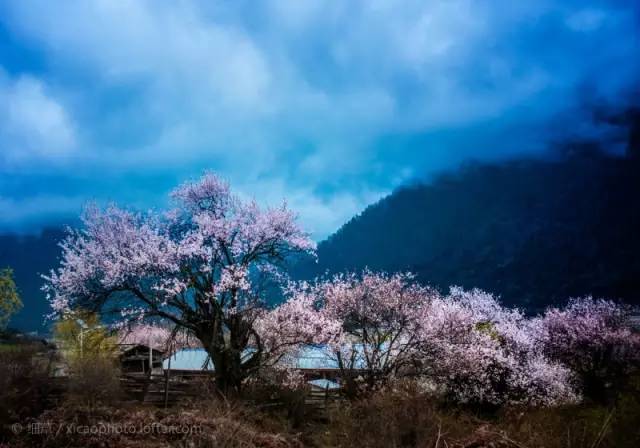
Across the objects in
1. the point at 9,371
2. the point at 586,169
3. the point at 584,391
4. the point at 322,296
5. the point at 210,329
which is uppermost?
the point at 586,169

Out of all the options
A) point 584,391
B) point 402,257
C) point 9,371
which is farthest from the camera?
point 402,257

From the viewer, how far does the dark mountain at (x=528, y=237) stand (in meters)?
110

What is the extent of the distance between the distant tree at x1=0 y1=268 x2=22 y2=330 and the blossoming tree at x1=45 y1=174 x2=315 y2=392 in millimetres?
29623

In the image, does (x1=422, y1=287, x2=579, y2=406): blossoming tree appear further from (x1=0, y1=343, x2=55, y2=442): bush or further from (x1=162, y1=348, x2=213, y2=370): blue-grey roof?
(x1=162, y1=348, x2=213, y2=370): blue-grey roof

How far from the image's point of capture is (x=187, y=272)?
73.8 feet

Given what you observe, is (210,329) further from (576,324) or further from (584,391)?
(576,324)

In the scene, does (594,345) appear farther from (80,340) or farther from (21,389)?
(80,340)

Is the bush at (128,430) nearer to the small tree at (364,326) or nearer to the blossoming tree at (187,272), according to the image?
the blossoming tree at (187,272)

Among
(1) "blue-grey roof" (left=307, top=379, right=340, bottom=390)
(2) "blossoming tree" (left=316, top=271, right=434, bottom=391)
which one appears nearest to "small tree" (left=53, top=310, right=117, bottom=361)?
(1) "blue-grey roof" (left=307, top=379, right=340, bottom=390)

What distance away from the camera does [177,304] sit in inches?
874

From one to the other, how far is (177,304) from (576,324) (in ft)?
91.3

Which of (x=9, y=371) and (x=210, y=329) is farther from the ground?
(x=210, y=329)

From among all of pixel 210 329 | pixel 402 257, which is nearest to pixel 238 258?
pixel 210 329

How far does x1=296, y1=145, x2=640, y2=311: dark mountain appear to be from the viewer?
11012 cm
